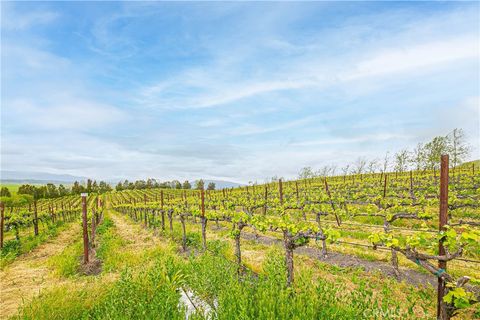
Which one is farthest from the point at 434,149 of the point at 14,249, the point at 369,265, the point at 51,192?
the point at 51,192

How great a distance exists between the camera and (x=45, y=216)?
2652 centimetres

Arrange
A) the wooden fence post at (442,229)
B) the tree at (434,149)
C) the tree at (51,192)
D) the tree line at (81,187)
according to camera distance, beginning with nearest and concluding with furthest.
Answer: the wooden fence post at (442,229)
the tree at (434,149)
the tree line at (81,187)
the tree at (51,192)

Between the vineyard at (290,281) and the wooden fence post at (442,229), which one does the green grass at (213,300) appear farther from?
the wooden fence post at (442,229)

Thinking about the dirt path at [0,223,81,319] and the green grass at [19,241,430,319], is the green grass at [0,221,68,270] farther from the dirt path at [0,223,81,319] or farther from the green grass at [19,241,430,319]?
the green grass at [19,241,430,319]

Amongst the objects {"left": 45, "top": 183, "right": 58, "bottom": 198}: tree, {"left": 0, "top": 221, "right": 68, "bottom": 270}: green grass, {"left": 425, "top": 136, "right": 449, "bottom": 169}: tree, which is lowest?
{"left": 45, "top": 183, "right": 58, "bottom": 198}: tree

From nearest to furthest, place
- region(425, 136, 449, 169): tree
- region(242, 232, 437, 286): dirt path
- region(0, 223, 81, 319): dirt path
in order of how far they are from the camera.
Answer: region(0, 223, 81, 319): dirt path → region(242, 232, 437, 286): dirt path → region(425, 136, 449, 169): tree

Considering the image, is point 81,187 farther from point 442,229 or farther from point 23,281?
point 442,229

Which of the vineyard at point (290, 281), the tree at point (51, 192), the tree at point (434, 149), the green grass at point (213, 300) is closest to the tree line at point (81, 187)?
the tree at point (51, 192)

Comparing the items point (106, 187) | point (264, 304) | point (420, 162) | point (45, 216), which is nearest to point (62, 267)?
point (264, 304)

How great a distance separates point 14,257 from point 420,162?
5827cm

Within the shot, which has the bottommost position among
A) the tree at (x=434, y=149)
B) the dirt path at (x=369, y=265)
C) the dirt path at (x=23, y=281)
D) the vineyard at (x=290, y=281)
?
the dirt path at (x=23, y=281)

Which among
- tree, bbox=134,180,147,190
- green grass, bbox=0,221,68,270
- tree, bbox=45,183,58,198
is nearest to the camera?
green grass, bbox=0,221,68,270

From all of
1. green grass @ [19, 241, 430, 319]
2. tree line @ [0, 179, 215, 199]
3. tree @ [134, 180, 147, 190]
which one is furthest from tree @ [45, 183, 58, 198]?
green grass @ [19, 241, 430, 319]

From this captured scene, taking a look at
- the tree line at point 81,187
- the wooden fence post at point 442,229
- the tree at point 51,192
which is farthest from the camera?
the tree at point 51,192
